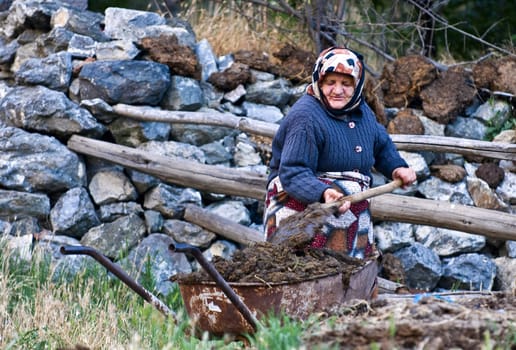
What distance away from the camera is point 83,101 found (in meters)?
6.79

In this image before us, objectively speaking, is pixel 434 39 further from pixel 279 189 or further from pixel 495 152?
pixel 279 189

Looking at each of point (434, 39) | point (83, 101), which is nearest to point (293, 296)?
point (83, 101)

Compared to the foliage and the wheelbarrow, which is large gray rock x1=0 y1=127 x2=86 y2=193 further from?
the wheelbarrow

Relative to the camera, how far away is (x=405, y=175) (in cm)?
449

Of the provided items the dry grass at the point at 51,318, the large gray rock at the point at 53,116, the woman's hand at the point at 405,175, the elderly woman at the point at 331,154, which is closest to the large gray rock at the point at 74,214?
the large gray rock at the point at 53,116

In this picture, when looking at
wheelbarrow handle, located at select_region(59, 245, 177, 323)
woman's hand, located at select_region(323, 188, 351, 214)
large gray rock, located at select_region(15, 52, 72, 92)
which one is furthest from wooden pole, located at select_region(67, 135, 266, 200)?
wheelbarrow handle, located at select_region(59, 245, 177, 323)

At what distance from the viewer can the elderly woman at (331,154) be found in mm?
4418

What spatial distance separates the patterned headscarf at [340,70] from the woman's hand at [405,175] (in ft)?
1.37

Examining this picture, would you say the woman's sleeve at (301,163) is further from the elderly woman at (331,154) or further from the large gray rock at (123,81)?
the large gray rock at (123,81)

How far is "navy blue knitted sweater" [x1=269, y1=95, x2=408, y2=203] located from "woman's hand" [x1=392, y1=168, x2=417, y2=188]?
16cm

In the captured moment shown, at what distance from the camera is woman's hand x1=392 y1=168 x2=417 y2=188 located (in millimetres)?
4449

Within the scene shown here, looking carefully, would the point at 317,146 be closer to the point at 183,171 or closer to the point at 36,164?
the point at 183,171

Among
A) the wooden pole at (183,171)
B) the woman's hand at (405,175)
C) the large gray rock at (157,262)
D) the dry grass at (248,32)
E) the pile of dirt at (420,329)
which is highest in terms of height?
the dry grass at (248,32)

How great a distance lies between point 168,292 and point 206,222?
637mm
